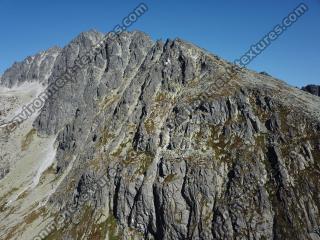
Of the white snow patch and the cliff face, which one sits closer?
the cliff face

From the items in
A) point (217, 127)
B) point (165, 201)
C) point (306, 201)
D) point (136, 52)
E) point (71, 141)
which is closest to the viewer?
point (306, 201)

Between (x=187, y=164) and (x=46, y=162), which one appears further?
(x=46, y=162)

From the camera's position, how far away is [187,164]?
4277 inches

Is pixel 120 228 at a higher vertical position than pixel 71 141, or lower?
lower

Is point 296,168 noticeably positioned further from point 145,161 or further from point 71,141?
point 71,141

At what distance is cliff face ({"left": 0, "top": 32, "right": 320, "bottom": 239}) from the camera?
314ft

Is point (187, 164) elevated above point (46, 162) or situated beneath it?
situated beneath

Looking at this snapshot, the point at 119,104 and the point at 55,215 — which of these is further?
the point at 119,104

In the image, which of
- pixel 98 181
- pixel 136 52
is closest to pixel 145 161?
pixel 98 181

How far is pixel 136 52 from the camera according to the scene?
18600 cm

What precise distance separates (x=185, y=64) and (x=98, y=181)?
5429 centimetres

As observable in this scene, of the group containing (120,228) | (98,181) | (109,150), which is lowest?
(120,228)

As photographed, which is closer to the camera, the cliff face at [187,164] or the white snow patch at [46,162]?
the cliff face at [187,164]

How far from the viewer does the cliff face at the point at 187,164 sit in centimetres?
9575
